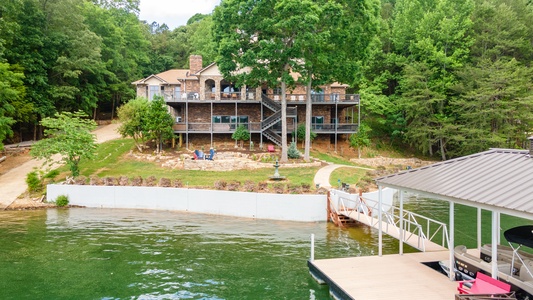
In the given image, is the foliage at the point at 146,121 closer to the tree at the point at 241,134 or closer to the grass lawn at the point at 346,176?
the tree at the point at 241,134

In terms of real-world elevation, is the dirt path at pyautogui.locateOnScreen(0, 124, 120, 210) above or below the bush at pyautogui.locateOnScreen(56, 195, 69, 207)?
above

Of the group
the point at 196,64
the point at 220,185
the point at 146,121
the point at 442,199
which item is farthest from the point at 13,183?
the point at 442,199

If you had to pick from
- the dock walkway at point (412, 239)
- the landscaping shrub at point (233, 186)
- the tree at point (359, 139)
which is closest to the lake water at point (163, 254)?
the dock walkway at point (412, 239)

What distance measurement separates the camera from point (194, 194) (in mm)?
23281

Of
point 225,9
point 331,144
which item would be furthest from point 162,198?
point 331,144

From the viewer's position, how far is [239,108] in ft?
131

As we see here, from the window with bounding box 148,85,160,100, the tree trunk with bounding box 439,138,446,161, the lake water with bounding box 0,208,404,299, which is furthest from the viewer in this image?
the window with bounding box 148,85,160,100

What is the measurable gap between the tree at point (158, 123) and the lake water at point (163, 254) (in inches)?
519

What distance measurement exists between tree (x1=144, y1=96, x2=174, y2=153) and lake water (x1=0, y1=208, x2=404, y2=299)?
43.2 feet

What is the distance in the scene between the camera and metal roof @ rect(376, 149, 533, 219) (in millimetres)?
8344

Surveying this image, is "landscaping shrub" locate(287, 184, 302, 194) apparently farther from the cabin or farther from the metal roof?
Result: the cabin

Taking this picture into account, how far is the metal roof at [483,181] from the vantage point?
Result: 8344 mm

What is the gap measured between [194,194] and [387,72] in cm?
3189

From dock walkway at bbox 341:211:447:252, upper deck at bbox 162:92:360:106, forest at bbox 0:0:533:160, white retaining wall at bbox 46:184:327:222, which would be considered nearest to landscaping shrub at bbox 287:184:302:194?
white retaining wall at bbox 46:184:327:222
